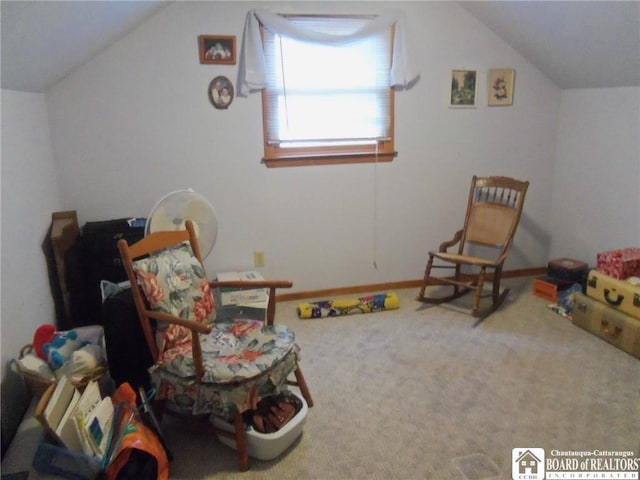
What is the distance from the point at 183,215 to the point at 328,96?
1.47 metres

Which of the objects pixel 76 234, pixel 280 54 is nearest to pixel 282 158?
pixel 280 54

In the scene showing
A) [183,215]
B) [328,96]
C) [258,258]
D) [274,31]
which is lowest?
[258,258]

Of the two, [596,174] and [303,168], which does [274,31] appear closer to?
[303,168]

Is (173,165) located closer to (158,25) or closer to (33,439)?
(158,25)

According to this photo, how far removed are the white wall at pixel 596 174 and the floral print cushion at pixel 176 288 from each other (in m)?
2.86

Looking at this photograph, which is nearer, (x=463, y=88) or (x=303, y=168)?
(x=303, y=168)

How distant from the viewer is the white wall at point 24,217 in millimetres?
1948

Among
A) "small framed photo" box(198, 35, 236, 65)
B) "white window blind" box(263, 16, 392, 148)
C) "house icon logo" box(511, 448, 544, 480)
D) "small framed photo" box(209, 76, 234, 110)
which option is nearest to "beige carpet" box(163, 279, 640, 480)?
"house icon logo" box(511, 448, 544, 480)

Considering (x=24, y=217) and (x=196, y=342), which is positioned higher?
(x=24, y=217)

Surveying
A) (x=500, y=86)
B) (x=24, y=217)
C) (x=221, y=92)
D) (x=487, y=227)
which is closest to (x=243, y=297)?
(x=24, y=217)

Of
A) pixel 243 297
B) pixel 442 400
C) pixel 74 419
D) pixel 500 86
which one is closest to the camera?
pixel 74 419

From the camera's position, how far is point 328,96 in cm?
321

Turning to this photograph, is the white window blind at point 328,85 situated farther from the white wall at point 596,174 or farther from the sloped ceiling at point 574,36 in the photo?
the white wall at point 596,174

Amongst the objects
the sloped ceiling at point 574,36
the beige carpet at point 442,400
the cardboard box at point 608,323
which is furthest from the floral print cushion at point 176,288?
the sloped ceiling at point 574,36
